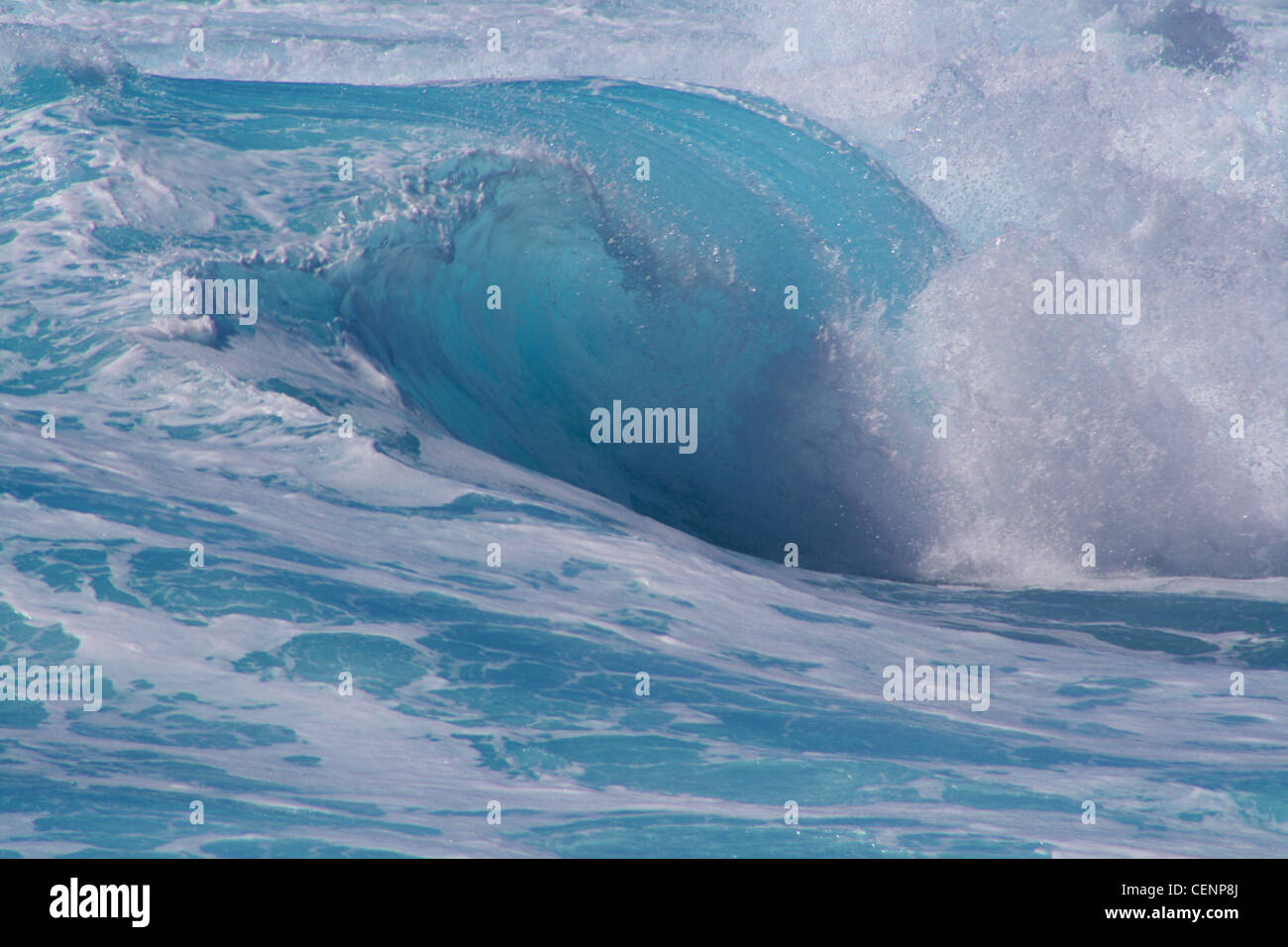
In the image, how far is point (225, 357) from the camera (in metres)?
6.16

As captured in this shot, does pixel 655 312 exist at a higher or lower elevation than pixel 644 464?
higher

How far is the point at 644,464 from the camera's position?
8156mm

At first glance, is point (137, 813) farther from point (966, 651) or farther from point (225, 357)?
point (966, 651)

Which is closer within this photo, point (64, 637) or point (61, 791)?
point (61, 791)

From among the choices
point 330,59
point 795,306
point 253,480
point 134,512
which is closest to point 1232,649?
point 795,306

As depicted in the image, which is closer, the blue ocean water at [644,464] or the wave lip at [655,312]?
the blue ocean water at [644,464]

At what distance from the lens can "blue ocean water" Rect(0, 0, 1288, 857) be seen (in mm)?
3891

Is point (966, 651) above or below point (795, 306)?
below

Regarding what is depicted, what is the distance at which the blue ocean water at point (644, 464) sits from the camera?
153 inches

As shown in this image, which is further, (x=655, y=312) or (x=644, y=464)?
(x=655, y=312)

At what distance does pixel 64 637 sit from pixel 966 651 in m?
4.09

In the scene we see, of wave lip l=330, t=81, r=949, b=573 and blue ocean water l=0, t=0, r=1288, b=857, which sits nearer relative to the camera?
blue ocean water l=0, t=0, r=1288, b=857

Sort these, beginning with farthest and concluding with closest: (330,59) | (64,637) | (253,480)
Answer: (330,59), (253,480), (64,637)

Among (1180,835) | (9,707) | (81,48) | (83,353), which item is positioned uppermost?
(81,48)
